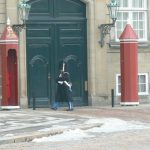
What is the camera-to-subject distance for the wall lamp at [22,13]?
2337cm

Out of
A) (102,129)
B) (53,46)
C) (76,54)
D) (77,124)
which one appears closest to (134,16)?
(76,54)

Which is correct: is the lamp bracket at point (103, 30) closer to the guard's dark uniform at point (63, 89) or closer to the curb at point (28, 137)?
the guard's dark uniform at point (63, 89)

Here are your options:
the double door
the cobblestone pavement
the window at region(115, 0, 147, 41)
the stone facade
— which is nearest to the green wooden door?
the double door

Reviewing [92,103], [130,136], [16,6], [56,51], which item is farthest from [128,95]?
[130,136]

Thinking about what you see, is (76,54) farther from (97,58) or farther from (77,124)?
(77,124)

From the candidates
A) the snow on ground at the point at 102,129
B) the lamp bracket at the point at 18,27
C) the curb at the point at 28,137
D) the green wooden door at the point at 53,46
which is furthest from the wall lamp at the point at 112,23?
the curb at the point at 28,137

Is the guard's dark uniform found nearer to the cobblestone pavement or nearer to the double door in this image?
the cobblestone pavement

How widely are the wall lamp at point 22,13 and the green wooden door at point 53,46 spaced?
2.05 ft

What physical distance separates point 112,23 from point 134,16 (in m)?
1.56

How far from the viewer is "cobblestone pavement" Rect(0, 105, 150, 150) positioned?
46.2 ft

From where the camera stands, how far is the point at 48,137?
15.7 m

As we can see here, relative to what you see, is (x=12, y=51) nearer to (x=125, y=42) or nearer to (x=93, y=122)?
(x=125, y=42)

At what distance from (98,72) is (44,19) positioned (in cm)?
272

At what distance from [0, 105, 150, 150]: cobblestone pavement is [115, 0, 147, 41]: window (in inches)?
123
